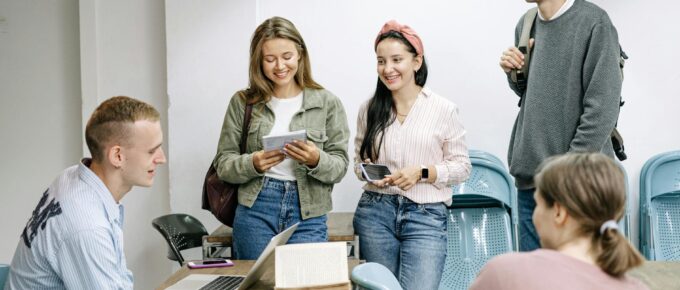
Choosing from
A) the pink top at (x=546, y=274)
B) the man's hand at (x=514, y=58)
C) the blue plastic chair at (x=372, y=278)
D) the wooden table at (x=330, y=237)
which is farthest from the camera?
the wooden table at (x=330, y=237)

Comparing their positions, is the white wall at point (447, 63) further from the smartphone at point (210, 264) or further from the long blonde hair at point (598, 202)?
the long blonde hair at point (598, 202)

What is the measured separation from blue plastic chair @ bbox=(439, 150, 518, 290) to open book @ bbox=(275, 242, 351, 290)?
215 cm

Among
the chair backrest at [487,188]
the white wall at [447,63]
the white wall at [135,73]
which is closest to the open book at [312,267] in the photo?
the chair backrest at [487,188]

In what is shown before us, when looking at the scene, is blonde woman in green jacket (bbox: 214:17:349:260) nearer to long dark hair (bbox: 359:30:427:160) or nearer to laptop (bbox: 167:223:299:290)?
long dark hair (bbox: 359:30:427:160)

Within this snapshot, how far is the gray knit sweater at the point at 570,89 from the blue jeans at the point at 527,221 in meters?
0.05

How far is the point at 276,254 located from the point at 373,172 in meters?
1.09

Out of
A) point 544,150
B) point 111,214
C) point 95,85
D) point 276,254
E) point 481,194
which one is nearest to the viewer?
point 111,214

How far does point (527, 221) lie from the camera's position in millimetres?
3580

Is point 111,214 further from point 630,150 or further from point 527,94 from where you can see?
point 630,150

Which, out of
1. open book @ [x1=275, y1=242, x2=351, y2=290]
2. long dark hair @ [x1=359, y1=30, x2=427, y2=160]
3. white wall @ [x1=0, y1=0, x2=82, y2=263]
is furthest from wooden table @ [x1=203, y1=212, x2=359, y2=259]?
white wall @ [x1=0, y1=0, x2=82, y2=263]

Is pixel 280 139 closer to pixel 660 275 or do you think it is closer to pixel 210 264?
pixel 210 264

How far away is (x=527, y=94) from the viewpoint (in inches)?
142

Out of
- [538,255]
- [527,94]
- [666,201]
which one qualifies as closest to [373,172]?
[527,94]

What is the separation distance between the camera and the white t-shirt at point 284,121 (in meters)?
3.86
